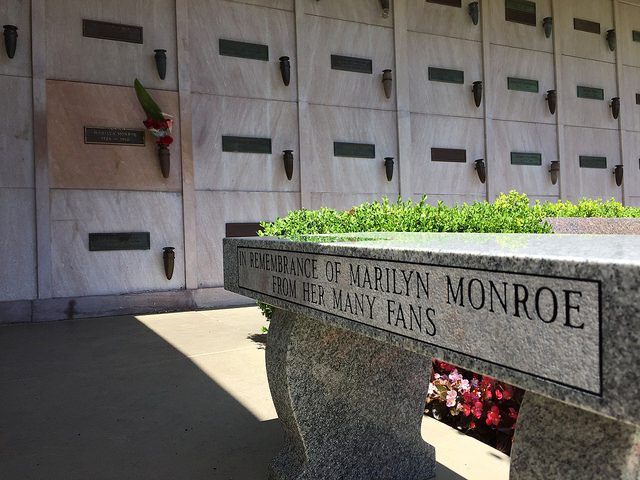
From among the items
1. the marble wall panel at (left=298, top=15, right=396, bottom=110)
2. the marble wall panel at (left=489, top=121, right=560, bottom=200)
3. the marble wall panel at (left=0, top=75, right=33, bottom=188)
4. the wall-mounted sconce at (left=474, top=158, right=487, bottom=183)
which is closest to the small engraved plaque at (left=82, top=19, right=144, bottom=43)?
the marble wall panel at (left=0, top=75, right=33, bottom=188)

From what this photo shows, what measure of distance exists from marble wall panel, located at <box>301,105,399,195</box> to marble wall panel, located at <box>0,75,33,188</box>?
418cm

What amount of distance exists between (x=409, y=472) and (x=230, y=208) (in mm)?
6608

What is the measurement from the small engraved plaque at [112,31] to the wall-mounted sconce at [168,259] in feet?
10.6

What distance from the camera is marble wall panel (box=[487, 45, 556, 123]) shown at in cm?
1121

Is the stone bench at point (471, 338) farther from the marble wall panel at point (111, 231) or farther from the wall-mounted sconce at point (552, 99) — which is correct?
the wall-mounted sconce at point (552, 99)

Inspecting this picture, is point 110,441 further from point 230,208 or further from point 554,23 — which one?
point 554,23

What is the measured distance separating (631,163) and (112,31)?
11653 millimetres

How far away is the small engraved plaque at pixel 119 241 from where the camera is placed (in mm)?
7926

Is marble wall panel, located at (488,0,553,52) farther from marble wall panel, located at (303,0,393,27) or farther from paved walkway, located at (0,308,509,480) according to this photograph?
paved walkway, located at (0,308,509,480)

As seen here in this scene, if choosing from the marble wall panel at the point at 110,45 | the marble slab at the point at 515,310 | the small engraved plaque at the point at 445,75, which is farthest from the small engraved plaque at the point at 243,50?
the marble slab at the point at 515,310

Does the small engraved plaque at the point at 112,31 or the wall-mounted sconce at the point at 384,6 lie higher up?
the wall-mounted sconce at the point at 384,6

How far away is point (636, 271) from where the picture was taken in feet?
3.32

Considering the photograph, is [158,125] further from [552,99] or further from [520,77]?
[552,99]

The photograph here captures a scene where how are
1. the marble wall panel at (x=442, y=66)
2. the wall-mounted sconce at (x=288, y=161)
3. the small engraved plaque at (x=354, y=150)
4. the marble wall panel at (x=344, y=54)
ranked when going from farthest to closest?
1. the marble wall panel at (x=442, y=66)
2. the small engraved plaque at (x=354, y=150)
3. the marble wall panel at (x=344, y=54)
4. the wall-mounted sconce at (x=288, y=161)
